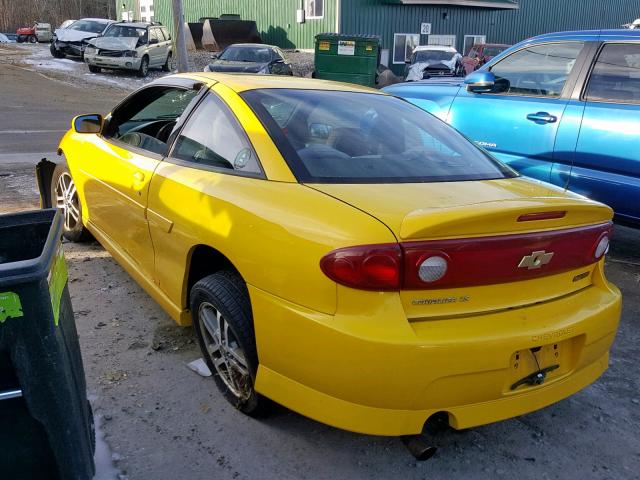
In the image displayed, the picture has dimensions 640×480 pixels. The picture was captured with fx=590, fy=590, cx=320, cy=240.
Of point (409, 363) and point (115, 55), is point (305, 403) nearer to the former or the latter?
point (409, 363)

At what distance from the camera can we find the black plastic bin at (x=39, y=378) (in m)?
1.73

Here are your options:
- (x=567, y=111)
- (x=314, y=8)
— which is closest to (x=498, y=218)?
(x=567, y=111)

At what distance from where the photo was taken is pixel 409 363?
208 cm

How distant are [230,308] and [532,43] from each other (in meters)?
4.20

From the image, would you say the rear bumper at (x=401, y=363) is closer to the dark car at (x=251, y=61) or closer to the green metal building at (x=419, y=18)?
the dark car at (x=251, y=61)

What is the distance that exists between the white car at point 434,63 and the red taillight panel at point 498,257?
17.5m

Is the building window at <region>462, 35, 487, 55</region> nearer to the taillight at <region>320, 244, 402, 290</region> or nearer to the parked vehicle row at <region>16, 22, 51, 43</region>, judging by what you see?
the parked vehicle row at <region>16, 22, 51, 43</region>

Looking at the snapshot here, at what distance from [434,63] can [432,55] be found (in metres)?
1.18

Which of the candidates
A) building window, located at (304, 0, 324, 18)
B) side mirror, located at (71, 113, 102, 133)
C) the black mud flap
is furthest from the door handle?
building window, located at (304, 0, 324, 18)

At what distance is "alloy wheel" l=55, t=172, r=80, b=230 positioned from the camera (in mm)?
4766

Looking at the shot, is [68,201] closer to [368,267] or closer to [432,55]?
[368,267]

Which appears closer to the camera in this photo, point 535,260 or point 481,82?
point 535,260

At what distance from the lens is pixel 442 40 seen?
28.4m

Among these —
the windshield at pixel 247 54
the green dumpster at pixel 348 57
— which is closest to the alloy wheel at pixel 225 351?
the windshield at pixel 247 54
